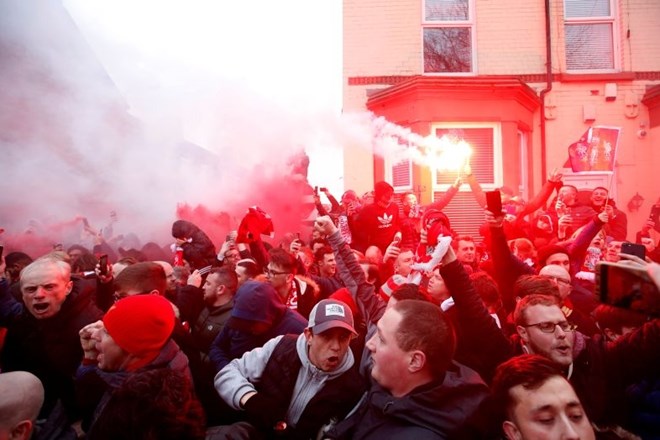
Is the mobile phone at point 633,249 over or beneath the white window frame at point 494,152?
beneath

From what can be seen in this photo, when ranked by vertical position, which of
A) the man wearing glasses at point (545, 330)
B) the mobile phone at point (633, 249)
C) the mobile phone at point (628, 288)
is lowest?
the man wearing glasses at point (545, 330)

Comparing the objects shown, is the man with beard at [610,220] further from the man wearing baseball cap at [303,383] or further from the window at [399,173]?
the man wearing baseball cap at [303,383]

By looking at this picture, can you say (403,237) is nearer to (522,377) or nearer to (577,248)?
(577,248)

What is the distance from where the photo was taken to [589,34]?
11.4 m

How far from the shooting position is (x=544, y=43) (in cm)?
1111

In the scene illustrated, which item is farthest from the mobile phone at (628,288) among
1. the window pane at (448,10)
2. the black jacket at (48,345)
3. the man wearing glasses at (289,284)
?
the window pane at (448,10)

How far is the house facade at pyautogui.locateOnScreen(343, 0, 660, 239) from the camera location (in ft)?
35.0

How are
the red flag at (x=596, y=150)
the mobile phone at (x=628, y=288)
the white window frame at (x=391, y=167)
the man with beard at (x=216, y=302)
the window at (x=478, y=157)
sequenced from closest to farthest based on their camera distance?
the mobile phone at (x=628, y=288) < the man with beard at (x=216, y=302) < the red flag at (x=596, y=150) < the window at (x=478, y=157) < the white window frame at (x=391, y=167)

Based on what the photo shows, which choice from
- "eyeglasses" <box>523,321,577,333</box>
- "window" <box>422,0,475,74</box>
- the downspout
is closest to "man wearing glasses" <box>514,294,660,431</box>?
"eyeglasses" <box>523,321,577,333</box>

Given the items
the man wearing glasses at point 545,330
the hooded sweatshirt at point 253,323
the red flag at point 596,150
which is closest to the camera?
the man wearing glasses at point 545,330

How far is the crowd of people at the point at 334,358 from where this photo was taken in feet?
7.00

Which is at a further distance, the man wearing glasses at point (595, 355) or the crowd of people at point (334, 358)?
the man wearing glasses at point (595, 355)

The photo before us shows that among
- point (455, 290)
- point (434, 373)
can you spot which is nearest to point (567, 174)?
point (455, 290)

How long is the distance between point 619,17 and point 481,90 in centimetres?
410
